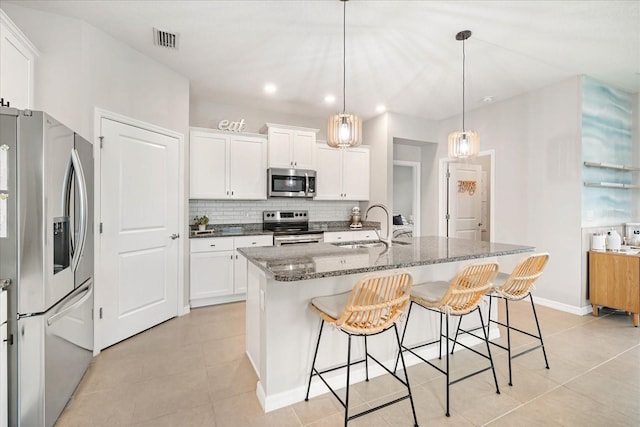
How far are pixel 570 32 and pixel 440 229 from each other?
3.19m

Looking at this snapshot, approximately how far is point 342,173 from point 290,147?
1.01 metres

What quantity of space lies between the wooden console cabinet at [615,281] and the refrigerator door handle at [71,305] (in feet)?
16.2

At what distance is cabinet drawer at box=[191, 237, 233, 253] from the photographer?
3656mm

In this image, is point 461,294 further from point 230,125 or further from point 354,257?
point 230,125

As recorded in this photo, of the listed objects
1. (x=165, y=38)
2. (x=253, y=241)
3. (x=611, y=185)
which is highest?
Result: (x=165, y=38)

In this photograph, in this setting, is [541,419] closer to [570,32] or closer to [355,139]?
[355,139]

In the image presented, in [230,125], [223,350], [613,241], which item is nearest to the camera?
[223,350]

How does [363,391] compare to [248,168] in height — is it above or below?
below

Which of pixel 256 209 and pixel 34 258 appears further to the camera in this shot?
pixel 256 209

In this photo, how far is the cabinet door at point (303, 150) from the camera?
4445mm

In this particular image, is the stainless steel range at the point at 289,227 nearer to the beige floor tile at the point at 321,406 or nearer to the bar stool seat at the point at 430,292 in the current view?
the bar stool seat at the point at 430,292

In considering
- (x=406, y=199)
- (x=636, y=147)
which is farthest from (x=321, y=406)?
(x=406, y=199)

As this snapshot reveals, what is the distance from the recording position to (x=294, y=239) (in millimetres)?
4113

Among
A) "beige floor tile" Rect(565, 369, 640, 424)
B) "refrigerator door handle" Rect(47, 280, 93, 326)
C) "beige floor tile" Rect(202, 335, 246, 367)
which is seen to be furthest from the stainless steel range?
"beige floor tile" Rect(565, 369, 640, 424)
